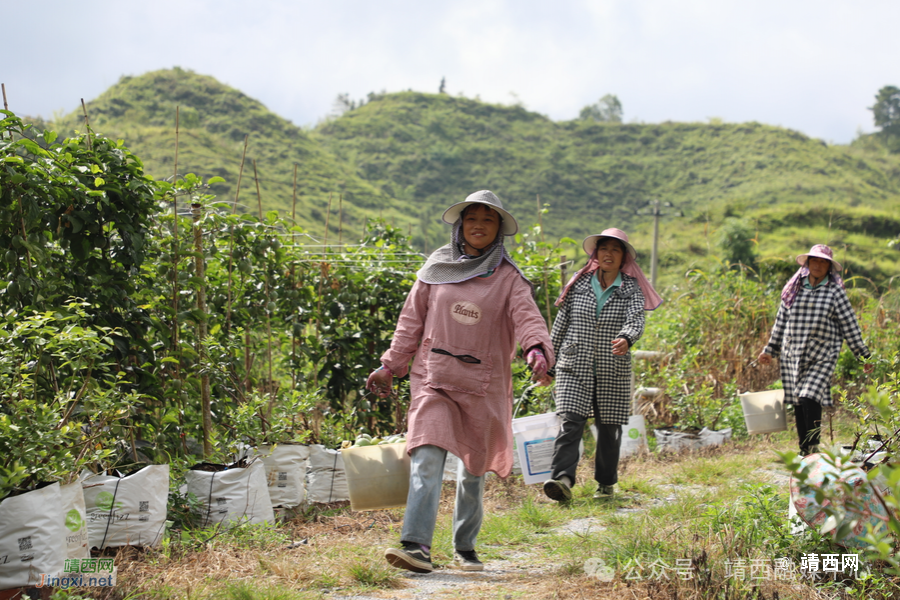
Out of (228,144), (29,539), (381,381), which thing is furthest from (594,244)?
(228,144)

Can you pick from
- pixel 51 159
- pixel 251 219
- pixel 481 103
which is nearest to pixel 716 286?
pixel 251 219

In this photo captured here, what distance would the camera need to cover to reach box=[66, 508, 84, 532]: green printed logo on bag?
2.79 m

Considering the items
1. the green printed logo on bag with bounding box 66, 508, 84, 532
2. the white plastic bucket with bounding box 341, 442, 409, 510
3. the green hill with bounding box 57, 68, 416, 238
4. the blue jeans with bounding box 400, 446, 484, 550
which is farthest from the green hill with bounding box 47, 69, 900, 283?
the green printed logo on bag with bounding box 66, 508, 84, 532

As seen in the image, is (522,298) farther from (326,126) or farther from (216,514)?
(326,126)

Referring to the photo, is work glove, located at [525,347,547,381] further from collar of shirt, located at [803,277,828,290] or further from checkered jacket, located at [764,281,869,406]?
collar of shirt, located at [803,277,828,290]

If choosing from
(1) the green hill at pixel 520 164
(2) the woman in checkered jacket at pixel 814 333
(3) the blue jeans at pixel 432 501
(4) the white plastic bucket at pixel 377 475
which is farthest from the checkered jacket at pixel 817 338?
(1) the green hill at pixel 520 164

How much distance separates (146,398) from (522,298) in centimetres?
212

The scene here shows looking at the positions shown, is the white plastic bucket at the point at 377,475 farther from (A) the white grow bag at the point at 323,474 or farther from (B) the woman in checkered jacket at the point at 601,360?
(B) the woman in checkered jacket at the point at 601,360

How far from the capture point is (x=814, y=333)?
5.35m

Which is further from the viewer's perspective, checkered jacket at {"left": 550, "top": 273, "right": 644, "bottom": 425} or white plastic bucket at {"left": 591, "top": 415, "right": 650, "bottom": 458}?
white plastic bucket at {"left": 591, "top": 415, "right": 650, "bottom": 458}

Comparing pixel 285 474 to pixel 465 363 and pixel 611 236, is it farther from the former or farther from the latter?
pixel 611 236

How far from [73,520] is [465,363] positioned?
1674mm

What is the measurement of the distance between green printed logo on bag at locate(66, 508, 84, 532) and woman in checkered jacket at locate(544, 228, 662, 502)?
9.10ft

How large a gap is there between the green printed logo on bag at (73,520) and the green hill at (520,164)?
35.7 metres
